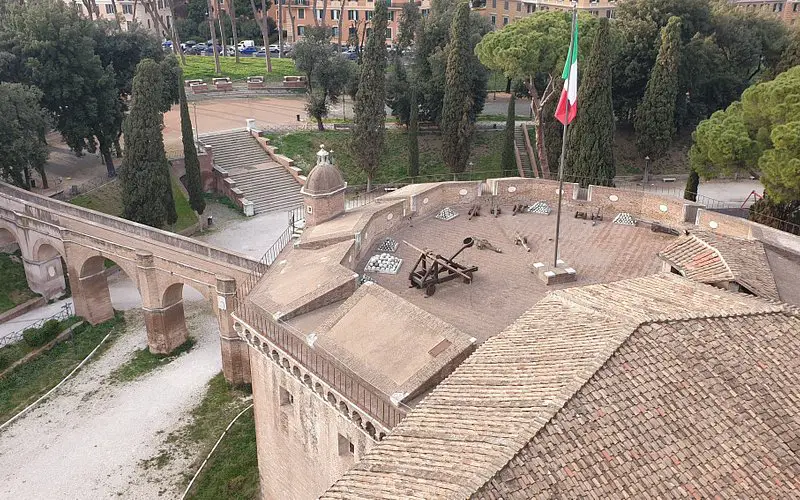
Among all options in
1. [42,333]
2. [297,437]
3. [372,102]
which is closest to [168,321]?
[42,333]

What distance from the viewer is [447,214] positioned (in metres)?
26.1

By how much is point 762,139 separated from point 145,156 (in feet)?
89.4

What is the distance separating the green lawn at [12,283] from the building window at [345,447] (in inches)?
891

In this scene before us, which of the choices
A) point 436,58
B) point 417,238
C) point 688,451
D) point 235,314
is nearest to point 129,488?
point 235,314

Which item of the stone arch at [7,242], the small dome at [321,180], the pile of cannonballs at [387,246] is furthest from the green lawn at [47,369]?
the pile of cannonballs at [387,246]

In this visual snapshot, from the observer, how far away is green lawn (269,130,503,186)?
43.5 meters

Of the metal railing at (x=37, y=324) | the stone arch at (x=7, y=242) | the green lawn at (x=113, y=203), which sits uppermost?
the green lawn at (x=113, y=203)

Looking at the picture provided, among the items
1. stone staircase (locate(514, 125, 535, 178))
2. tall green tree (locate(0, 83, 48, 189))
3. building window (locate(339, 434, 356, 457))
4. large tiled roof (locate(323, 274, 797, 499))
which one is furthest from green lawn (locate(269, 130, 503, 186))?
large tiled roof (locate(323, 274, 797, 499))

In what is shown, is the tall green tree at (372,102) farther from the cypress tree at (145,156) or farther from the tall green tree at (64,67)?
the tall green tree at (64,67)

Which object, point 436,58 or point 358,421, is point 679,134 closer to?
point 436,58

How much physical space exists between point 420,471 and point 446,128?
102 feet

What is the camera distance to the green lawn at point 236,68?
56.8m

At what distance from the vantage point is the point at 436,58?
146 feet

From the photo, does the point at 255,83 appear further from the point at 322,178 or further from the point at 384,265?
the point at 384,265
